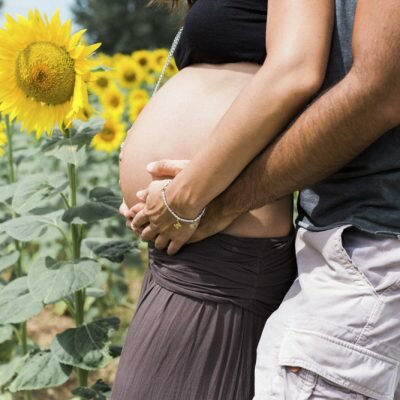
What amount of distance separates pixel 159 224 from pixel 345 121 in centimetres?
39

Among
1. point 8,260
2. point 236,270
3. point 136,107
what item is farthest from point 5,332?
point 136,107

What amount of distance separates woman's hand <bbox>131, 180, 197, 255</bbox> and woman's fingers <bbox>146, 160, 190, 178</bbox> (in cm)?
2

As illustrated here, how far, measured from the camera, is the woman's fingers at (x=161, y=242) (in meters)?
1.33

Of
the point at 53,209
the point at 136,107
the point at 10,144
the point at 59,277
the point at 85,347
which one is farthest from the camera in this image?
the point at 136,107

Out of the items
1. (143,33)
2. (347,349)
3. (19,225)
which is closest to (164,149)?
(347,349)

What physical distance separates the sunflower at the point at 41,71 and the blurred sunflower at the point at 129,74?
3107 mm

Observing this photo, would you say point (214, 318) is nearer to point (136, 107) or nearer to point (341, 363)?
point (341, 363)

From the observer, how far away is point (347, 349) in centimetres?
112

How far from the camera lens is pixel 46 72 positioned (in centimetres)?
173

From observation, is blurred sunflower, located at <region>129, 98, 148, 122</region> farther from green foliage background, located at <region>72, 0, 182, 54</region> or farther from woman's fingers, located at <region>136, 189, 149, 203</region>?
green foliage background, located at <region>72, 0, 182, 54</region>

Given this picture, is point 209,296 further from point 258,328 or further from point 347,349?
point 347,349

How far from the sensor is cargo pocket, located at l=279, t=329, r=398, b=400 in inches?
44.2

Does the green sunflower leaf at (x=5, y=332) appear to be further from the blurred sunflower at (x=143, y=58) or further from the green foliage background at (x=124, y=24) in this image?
the green foliage background at (x=124, y=24)

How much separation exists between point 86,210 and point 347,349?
1.05 meters
